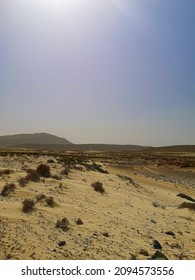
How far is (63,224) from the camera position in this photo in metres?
13.2

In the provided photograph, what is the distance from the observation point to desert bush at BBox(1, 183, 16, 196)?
53.4ft

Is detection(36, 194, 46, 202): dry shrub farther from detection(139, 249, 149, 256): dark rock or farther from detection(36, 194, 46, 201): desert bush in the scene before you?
detection(139, 249, 149, 256): dark rock

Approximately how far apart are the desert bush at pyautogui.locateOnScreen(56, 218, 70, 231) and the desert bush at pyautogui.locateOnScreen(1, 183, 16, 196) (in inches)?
160

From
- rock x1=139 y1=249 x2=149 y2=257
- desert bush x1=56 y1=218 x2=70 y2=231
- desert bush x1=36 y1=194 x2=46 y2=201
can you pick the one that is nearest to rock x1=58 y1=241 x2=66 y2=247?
desert bush x1=56 y1=218 x2=70 y2=231

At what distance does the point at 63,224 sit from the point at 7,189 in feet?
15.3

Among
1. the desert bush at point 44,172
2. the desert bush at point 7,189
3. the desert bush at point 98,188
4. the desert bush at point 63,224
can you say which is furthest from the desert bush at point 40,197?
the desert bush at point 44,172

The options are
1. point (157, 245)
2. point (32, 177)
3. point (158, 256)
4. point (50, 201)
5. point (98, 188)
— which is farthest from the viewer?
point (98, 188)

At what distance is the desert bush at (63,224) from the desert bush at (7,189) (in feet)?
13.3

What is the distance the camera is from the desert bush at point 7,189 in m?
16.3

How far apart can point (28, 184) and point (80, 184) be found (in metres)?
3.81

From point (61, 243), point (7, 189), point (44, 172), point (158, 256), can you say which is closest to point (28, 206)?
point (7, 189)

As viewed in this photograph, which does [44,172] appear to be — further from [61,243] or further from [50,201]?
[61,243]

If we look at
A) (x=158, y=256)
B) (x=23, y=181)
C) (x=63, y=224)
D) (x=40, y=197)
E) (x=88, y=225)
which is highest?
→ (x=23, y=181)
